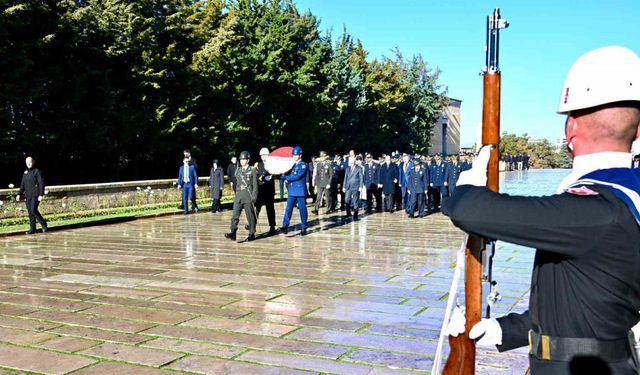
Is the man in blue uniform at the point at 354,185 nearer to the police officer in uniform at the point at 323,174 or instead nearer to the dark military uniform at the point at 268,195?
the police officer in uniform at the point at 323,174

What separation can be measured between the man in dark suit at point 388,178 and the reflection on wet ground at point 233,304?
A: 22.2ft

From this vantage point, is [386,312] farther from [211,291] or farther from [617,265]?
[617,265]

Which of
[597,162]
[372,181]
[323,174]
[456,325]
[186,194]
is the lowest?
[186,194]

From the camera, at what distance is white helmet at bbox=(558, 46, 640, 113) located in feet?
5.53

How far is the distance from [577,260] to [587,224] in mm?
122

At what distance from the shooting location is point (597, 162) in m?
1.74

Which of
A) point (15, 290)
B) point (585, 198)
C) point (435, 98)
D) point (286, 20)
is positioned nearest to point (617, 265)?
point (585, 198)

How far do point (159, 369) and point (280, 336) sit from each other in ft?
4.04

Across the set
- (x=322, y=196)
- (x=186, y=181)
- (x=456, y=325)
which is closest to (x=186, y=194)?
(x=186, y=181)

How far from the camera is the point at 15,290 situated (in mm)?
7590

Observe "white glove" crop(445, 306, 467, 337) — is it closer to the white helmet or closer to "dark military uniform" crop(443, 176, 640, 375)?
"dark military uniform" crop(443, 176, 640, 375)

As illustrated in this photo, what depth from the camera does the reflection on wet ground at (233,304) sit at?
4.88 meters

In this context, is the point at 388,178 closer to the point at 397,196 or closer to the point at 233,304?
the point at 397,196

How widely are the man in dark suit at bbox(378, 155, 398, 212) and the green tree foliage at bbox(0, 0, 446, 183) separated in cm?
962
